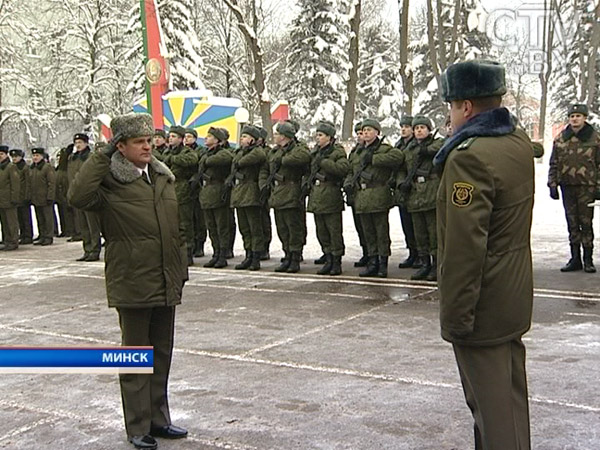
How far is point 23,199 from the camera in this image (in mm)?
15258

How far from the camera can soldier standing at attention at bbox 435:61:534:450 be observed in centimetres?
331

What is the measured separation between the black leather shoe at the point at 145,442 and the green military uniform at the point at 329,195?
6.21 m

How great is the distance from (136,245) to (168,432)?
1.13 meters

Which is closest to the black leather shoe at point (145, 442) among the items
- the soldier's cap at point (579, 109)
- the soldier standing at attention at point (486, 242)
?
the soldier standing at attention at point (486, 242)

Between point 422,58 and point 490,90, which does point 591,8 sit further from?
point 490,90

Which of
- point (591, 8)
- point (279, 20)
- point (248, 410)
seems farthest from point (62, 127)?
point (248, 410)

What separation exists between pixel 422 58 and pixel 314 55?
19.7 ft

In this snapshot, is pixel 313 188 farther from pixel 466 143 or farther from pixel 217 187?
pixel 466 143

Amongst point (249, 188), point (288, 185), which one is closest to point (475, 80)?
point (288, 185)

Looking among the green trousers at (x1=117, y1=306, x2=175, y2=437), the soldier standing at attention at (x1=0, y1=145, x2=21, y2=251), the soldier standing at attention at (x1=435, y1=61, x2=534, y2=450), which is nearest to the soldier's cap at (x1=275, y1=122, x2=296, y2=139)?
the green trousers at (x1=117, y1=306, x2=175, y2=437)

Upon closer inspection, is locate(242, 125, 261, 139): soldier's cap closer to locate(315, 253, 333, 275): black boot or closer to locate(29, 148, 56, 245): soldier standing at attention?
locate(315, 253, 333, 275): black boot

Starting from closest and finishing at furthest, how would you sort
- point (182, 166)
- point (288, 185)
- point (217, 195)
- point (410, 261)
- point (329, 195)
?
point (329, 195) < point (288, 185) < point (410, 261) < point (217, 195) < point (182, 166)

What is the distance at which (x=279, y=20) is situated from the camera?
39.8 m

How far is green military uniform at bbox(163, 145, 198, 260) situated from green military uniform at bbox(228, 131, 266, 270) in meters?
0.83
